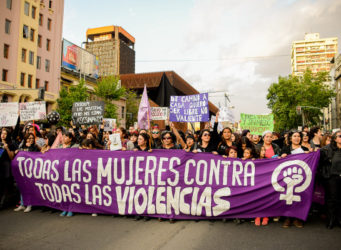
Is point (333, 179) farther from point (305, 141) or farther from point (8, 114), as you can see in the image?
point (8, 114)

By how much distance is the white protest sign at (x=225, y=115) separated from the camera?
8.03 meters

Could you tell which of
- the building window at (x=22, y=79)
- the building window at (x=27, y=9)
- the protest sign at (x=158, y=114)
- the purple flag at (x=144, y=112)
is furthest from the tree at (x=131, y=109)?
the purple flag at (x=144, y=112)

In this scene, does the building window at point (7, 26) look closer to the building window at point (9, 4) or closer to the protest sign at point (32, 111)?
the building window at point (9, 4)

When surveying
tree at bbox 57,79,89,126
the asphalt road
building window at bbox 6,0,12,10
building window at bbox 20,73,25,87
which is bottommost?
the asphalt road

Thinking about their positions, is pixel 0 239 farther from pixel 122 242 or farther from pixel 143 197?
pixel 143 197

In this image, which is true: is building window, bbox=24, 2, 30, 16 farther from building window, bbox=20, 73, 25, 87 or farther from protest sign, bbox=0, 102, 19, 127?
protest sign, bbox=0, 102, 19, 127

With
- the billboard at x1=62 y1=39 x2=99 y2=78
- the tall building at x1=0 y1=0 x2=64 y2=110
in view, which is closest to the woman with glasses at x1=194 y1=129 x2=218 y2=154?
the tall building at x1=0 y1=0 x2=64 y2=110

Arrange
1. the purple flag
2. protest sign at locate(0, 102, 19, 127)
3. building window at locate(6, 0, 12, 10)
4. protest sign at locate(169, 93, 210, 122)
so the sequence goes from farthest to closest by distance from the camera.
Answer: building window at locate(6, 0, 12, 10) → protest sign at locate(0, 102, 19, 127) → protest sign at locate(169, 93, 210, 122) → the purple flag

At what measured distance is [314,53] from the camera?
134750mm

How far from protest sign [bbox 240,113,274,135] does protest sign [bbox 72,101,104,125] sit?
461 centimetres

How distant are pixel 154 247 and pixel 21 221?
280cm

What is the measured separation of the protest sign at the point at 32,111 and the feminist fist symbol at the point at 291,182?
22.1 feet

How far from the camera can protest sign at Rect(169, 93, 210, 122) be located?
7.07 m

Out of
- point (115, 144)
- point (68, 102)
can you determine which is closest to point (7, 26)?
point (68, 102)
